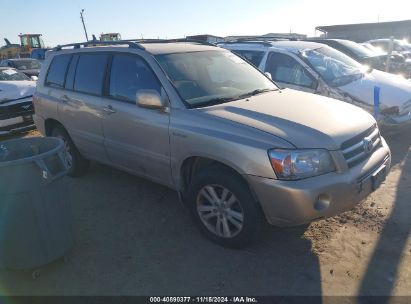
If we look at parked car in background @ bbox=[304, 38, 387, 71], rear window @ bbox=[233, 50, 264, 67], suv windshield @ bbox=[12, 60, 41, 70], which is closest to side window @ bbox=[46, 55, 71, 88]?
rear window @ bbox=[233, 50, 264, 67]

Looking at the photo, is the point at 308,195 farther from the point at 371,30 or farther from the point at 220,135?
the point at 371,30

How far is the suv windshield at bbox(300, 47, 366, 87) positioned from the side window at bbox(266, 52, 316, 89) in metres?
0.20

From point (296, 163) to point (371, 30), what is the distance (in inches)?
1840

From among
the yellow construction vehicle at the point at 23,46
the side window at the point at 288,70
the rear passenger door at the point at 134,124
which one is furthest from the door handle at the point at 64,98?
the yellow construction vehicle at the point at 23,46

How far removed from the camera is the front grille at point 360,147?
3162 mm

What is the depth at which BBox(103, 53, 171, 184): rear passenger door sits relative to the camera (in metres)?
3.82

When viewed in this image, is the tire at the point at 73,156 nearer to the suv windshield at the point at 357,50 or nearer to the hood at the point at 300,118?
the hood at the point at 300,118

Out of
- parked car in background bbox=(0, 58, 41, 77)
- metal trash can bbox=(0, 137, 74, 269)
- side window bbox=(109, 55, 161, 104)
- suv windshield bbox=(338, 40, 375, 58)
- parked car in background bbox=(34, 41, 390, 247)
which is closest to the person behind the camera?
metal trash can bbox=(0, 137, 74, 269)

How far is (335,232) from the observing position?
3719 mm

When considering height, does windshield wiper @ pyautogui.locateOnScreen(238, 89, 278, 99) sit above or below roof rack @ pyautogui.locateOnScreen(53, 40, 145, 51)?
below

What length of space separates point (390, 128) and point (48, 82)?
5.26 meters

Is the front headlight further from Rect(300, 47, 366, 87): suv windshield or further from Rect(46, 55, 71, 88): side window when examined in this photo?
Rect(300, 47, 366, 87): suv windshield

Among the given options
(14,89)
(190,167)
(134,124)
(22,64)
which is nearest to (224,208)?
(190,167)

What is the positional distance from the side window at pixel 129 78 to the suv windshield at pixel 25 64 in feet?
43.7
